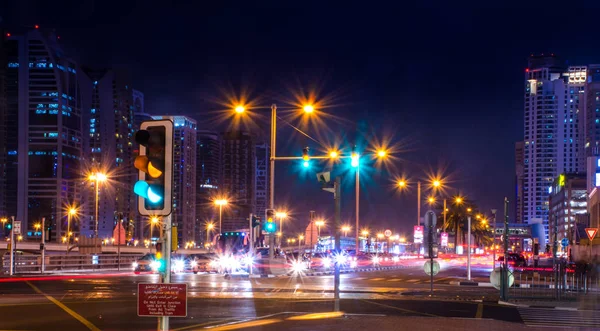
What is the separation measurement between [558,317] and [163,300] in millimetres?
16676

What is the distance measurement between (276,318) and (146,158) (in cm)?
1045

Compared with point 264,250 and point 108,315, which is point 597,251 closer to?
point 264,250

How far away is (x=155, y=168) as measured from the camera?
9.39m

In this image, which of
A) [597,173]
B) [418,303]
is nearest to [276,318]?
[418,303]

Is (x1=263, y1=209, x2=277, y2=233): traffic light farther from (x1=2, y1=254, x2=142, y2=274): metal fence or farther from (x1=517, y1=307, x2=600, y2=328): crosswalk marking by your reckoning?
(x1=2, y1=254, x2=142, y2=274): metal fence

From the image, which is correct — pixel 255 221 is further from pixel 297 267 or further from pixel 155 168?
pixel 155 168

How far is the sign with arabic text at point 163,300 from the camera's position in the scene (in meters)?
9.23

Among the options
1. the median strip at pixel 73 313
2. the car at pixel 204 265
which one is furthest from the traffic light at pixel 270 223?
the car at pixel 204 265

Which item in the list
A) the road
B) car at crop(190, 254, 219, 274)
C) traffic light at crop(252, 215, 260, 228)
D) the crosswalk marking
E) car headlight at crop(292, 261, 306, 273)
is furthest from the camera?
car at crop(190, 254, 219, 274)

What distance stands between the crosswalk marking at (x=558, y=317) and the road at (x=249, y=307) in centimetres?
44

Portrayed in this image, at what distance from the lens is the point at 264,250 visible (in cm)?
7588

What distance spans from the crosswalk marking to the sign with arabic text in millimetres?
13215

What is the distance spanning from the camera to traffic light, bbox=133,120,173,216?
9328 mm

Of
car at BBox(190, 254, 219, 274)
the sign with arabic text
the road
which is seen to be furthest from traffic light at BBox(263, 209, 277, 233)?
the sign with arabic text
